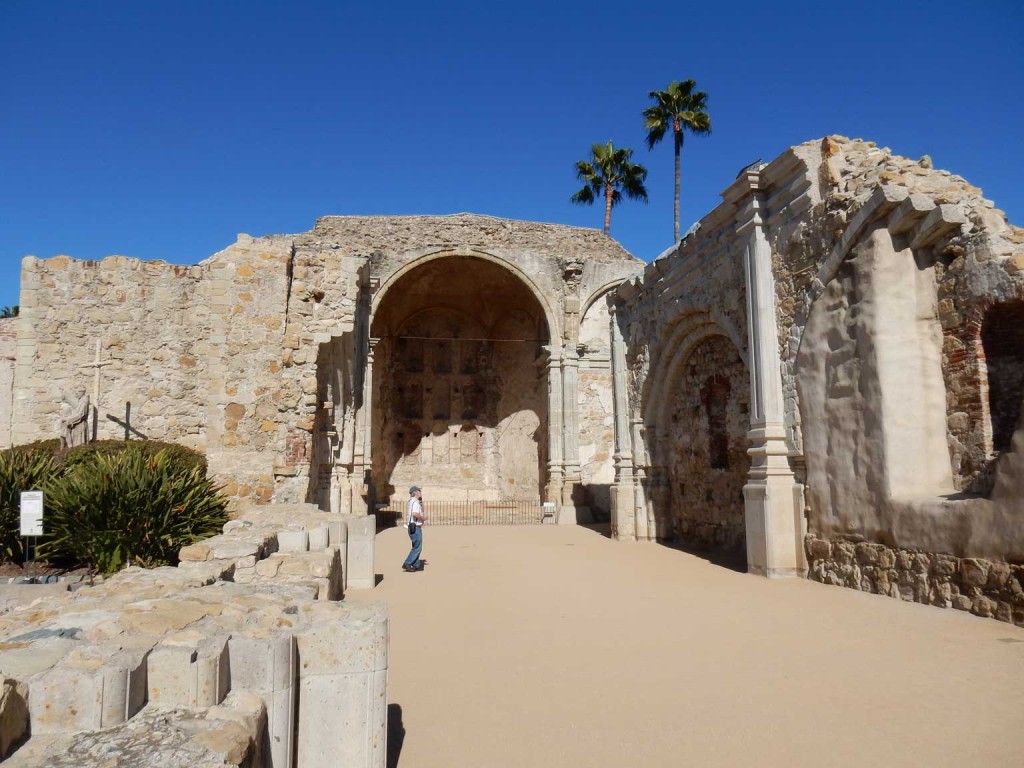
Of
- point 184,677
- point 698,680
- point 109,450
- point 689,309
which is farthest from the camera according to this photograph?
point 689,309

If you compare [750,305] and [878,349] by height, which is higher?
[750,305]

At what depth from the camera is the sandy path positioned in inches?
142

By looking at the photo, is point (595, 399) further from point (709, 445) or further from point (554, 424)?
point (709, 445)

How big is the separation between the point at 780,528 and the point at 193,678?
762 cm

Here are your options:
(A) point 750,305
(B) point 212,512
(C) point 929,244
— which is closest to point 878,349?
(C) point 929,244

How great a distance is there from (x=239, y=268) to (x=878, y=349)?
8030 millimetres

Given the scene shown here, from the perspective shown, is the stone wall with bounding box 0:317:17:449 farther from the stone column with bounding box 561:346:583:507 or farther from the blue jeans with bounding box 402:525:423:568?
the stone column with bounding box 561:346:583:507

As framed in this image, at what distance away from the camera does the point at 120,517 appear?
705cm

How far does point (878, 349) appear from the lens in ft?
23.6

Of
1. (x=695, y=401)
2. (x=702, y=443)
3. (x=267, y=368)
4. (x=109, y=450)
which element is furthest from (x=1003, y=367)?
(x=109, y=450)

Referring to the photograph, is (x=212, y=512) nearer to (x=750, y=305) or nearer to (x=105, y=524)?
(x=105, y=524)

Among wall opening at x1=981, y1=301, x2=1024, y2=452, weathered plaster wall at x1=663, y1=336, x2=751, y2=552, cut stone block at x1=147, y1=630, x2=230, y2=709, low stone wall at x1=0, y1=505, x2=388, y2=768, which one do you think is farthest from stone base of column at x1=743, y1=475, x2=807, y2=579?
cut stone block at x1=147, y1=630, x2=230, y2=709

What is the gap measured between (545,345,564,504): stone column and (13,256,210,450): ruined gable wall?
10503 mm

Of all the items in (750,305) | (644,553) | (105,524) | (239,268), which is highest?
(239,268)
